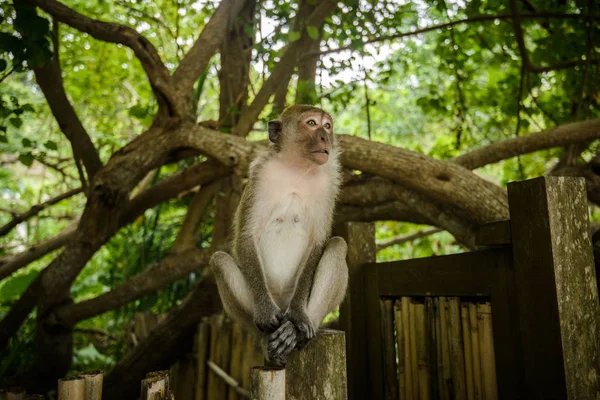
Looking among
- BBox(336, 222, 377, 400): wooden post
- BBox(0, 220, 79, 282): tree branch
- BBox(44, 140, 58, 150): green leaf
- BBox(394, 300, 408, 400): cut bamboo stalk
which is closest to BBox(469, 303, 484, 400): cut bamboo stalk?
BBox(394, 300, 408, 400): cut bamboo stalk

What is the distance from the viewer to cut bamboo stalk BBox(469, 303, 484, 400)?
2.53 metres

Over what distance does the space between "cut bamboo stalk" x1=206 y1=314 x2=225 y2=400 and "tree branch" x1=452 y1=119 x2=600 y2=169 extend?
2.70 m

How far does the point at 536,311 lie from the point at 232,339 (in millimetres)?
2769

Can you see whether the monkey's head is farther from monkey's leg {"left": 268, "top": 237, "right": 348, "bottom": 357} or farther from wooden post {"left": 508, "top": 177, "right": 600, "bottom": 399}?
wooden post {"left": 508, "top": 177, "right": 600, "bottom": 399}

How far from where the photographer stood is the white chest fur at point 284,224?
128 inches

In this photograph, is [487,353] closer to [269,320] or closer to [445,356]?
[445,356]

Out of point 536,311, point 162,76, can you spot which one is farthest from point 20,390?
point 162,76

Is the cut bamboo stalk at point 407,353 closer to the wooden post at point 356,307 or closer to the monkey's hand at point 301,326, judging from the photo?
the wooden post at point 356,307

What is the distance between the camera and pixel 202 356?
4.54 m

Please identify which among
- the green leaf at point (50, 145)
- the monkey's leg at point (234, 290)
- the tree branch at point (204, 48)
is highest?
the tree branch at point (204, 48)

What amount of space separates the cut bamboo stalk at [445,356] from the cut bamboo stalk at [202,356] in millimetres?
2490

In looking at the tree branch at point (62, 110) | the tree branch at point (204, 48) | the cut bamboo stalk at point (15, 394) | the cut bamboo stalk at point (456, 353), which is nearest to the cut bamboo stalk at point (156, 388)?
the cut bamboo stalk at point (15, 394)

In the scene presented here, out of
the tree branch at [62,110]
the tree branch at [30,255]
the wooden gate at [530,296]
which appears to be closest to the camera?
the wooden gate at [530,296]

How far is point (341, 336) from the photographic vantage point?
2.33 meters
